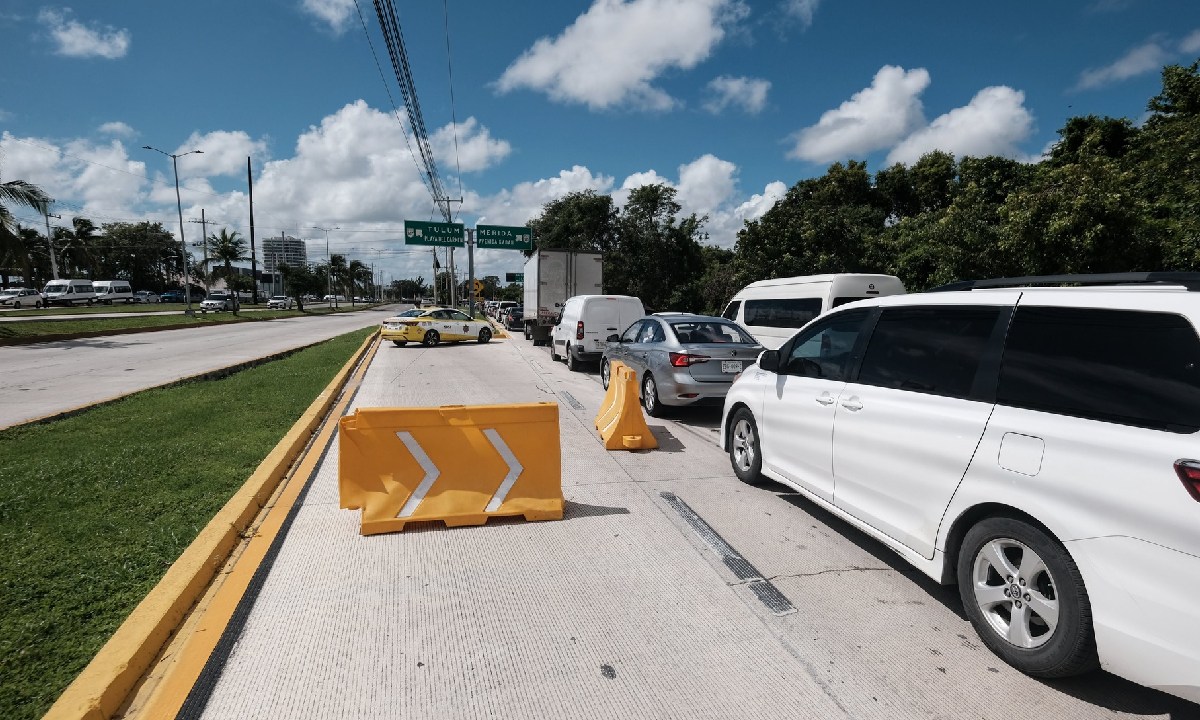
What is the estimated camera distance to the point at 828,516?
481 centimetres

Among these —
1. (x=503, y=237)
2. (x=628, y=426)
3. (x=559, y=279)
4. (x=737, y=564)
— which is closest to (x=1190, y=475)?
(x=737, y=564)

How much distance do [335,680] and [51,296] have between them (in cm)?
6521

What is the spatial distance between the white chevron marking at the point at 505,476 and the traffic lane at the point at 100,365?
716 cm

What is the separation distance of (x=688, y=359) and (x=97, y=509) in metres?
6.20

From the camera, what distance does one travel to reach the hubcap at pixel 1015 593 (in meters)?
2.69

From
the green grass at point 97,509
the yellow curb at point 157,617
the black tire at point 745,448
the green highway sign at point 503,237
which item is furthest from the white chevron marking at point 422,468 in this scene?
the green highway sign at point 503,237

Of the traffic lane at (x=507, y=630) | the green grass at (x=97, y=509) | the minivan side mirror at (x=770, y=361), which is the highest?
the minivan side mirror at (x=770, y=361)

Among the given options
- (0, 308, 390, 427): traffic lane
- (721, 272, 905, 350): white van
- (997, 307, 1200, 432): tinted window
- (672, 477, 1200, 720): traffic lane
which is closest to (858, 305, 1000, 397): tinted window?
(997, 307, 1200, 432): tinted window

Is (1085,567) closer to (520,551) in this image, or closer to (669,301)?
(520,551)

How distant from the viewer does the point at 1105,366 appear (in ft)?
8.46

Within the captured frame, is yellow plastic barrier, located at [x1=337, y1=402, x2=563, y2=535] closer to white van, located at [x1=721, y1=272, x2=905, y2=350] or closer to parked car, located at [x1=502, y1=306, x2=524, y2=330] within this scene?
white van, located at [x1=721, y1=272, x2=905, y2=350]

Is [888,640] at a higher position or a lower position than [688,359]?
lower

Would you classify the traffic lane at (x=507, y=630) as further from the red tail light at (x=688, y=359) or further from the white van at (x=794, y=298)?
the white van at (x=794, y=298)

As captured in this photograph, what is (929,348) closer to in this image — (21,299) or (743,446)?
(743,446)
